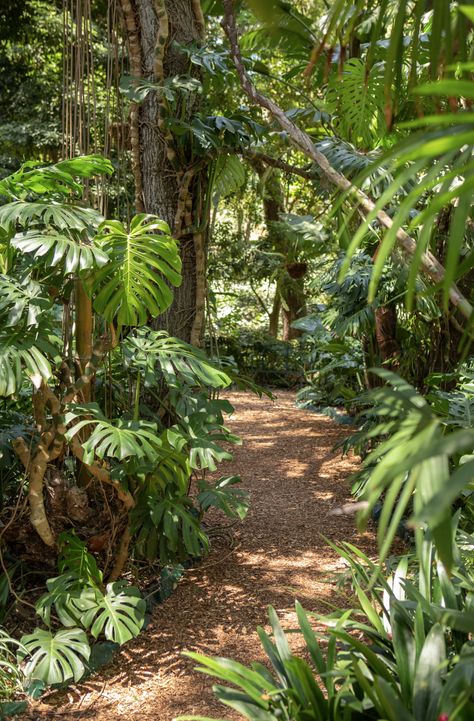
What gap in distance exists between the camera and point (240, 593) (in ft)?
10.0

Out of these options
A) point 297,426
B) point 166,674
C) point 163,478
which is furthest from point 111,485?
point 297,426

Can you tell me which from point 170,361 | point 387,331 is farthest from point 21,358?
point 387,331

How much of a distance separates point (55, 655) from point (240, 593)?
0.98m

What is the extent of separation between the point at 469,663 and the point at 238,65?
2.06 metres

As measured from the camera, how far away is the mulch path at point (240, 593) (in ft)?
7.63

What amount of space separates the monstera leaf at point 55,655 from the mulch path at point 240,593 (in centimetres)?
13

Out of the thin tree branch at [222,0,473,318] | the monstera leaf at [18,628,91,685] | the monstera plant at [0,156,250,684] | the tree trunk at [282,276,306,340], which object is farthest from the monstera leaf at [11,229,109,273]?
the tree trunk at [282,276,306,340]

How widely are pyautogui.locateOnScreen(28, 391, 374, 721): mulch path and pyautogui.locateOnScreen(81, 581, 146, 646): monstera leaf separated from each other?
6.7 inches

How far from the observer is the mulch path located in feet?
7.63

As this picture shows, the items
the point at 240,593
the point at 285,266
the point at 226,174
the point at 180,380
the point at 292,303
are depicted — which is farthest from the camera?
the point at 292,303

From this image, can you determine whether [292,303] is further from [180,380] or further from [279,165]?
[180,380]

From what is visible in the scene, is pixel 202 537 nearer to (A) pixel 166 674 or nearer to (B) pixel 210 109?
(A) pixel 166 674

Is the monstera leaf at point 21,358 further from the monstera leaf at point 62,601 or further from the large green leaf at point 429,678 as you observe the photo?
the large green leaf at point 429,678

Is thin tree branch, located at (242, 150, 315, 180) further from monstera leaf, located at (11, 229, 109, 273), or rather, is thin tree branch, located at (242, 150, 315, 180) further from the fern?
monstera leaf, located at (11, 229, 109, 273)
